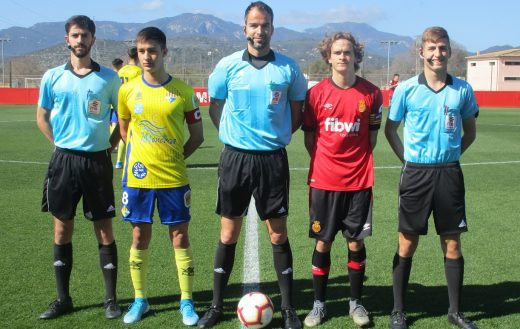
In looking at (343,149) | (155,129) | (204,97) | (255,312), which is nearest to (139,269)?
(255,312)

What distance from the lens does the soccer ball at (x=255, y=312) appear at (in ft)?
13.5

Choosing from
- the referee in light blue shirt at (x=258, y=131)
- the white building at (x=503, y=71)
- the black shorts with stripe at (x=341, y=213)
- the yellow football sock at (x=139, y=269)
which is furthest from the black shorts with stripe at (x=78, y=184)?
the white building at (x=503, y=71)

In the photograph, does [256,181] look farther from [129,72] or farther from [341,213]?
[129,72]

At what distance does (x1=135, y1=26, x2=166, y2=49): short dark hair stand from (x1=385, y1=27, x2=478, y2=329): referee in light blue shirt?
5.62 feet

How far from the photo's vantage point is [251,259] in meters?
5.82

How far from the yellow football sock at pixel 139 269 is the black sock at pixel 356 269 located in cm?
153

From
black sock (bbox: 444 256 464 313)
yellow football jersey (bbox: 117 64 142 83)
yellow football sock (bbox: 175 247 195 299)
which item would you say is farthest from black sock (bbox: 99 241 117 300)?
yellow football jersey (bbox: 117 64 142 83)

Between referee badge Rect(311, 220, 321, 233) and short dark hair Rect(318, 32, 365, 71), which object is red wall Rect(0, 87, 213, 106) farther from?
referee badge Rect(311, 220, 321, 233)

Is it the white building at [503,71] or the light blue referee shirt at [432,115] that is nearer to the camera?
the light blue referee shirt at [432,115]

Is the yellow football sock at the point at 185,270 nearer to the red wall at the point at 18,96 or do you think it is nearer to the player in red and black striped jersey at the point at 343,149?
the player in red and black striped jersey at the point at 343,149

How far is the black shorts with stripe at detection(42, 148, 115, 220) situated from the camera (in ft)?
14.3

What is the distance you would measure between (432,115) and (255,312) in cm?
184

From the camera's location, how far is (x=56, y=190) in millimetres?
4387

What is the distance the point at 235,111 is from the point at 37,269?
8.36 feet
